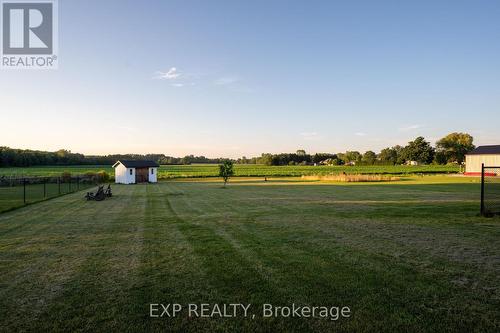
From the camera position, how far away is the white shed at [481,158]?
54.0 meters

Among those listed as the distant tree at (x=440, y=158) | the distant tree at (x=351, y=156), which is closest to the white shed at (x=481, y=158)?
the distant tree at (x=440, y=158)

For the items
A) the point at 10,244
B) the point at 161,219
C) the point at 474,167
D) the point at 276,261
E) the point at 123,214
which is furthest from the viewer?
the point at 474,167

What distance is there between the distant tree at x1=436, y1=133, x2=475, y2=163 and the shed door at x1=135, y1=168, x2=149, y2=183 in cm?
10506

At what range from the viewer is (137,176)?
5075cm

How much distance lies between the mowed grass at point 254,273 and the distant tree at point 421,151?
4518 inches

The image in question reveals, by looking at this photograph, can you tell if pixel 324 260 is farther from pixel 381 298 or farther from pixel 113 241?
pixel 113 241

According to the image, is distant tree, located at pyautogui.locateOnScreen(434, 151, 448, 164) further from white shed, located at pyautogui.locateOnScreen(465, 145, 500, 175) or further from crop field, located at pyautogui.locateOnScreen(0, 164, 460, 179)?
white shed, located at pyautogui.locateOnScreen(465, 145, 500, 175)

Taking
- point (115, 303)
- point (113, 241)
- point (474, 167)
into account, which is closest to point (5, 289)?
point (115, 303)

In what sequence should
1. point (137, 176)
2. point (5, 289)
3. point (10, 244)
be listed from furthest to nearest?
point (137, 176) < point (10, 244) < point (5, 289)

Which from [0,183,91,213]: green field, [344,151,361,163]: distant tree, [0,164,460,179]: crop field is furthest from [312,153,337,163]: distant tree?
[0,183,91,213]: green field

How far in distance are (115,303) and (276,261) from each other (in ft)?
11.7

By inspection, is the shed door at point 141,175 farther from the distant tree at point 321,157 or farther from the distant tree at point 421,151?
the distant tree at point 321,157

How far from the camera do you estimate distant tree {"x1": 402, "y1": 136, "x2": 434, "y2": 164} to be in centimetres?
11331

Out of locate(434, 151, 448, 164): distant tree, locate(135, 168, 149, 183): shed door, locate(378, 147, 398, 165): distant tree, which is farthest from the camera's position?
locate(378, 147, 398, 165): distant tree
